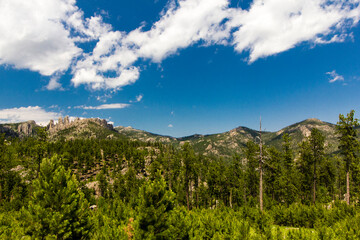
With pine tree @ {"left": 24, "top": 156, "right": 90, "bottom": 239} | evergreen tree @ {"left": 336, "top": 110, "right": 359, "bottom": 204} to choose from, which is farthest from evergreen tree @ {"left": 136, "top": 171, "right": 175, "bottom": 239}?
evergreen tree @ {"left": 336, "top": 110, "right": 359, "bottom": 204}

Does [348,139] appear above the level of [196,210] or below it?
above

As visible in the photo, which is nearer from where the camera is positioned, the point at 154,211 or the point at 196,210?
the point at 154,211

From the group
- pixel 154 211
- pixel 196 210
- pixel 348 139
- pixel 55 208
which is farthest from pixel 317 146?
pixel 55 208

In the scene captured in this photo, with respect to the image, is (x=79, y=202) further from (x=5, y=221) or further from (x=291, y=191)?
(x=291, y=191)

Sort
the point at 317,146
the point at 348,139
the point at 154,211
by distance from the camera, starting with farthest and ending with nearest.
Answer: the point at 317,146 → the point at 348,139 → the point at 154,211

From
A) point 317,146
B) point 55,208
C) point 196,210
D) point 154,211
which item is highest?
point 317,146

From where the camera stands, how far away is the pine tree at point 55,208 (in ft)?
42.8

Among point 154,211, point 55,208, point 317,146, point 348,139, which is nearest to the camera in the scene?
point 154,211

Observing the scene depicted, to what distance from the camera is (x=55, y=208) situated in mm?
13758

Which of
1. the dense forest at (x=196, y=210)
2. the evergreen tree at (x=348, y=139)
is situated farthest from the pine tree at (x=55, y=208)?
the evergreen tree at (x=348, y=139)

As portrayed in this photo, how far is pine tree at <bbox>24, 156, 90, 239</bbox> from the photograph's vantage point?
1303 cm

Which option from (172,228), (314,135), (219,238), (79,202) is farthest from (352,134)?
(79,202)

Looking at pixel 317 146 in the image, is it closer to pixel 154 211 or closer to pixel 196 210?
pixel 196 210

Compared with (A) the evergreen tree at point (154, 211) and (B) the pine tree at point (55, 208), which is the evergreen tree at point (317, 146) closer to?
(A) the evergreen tree at point (154, 211)
